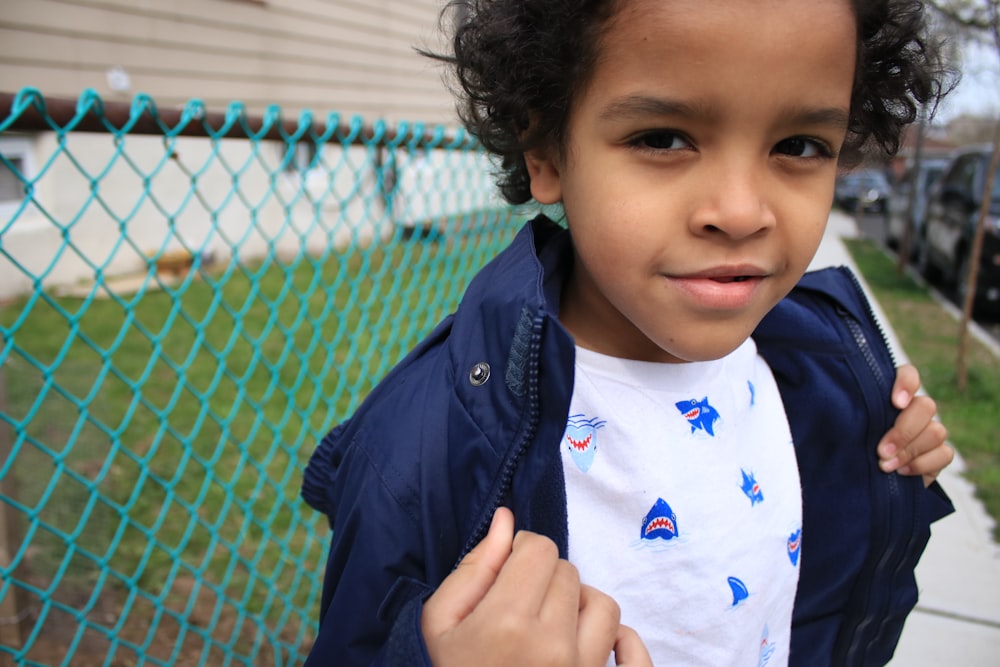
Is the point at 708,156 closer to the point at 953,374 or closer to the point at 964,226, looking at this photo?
the point at 953,374

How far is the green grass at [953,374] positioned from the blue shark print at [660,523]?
2594 millimetres

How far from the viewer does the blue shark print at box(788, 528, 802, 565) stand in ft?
4.25

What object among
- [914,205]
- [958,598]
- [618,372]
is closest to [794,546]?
[618,372]

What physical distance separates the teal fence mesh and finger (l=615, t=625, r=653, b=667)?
41.0 inches

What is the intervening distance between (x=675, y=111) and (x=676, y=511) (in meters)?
0.57

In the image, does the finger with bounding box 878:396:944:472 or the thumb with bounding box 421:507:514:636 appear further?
the finger with bounding box 878:396:944:472

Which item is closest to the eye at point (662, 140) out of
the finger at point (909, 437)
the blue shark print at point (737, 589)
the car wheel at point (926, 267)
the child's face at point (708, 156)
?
the child's face at point (708, 156)

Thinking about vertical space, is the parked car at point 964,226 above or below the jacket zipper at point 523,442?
above

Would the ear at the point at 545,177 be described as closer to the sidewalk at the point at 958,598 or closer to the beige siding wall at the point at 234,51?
the sidewalk at the point at 958,598

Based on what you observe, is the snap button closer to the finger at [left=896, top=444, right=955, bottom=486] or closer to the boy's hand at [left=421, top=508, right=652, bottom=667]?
the boy's hand at [left=421, top=508, right=652, bottom=667]

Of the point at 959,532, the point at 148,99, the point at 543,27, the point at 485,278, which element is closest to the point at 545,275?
the point at 485,278

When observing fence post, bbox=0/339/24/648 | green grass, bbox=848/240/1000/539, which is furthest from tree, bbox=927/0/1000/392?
fence post, bbox=0/339/24/648

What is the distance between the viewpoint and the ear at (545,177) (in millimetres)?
1185

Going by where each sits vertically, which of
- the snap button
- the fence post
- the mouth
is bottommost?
the fence post
